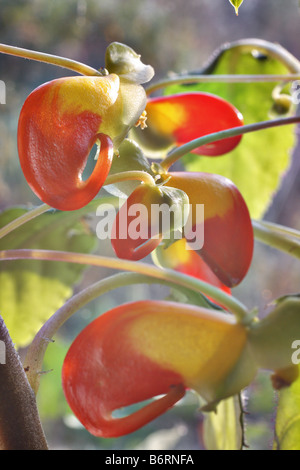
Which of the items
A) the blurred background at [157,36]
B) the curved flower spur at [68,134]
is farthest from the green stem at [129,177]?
the blurred background at [157,36]

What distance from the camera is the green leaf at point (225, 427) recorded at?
6.8 inches

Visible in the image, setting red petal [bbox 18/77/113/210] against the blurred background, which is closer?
red petal [bbox 18/77/113/210]

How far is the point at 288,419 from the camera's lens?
156 millimetres

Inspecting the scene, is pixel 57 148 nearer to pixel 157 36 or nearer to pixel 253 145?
pixel 253 145

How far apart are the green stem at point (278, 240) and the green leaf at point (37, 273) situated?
2.8 inches

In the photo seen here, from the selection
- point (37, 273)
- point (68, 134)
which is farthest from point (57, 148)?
point (37, 273)

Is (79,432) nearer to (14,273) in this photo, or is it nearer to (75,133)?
(14,273)

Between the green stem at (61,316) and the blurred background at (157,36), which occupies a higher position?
the blurred background at (157,36)

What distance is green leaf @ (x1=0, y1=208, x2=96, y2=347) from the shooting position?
8.0 inches

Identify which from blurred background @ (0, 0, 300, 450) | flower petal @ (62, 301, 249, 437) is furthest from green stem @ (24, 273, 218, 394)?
blurred background @ (0, 0, 300, 450)

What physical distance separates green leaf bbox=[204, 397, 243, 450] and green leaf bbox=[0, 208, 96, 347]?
0.24 ft

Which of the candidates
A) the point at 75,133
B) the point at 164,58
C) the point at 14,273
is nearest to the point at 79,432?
the point at 14,273

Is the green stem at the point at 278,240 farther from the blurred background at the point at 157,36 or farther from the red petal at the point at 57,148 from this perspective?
the blurred background at the point at 157,36

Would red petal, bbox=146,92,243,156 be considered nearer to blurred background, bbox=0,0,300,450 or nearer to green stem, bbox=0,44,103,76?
green stem, bbox=0,44,103,76
